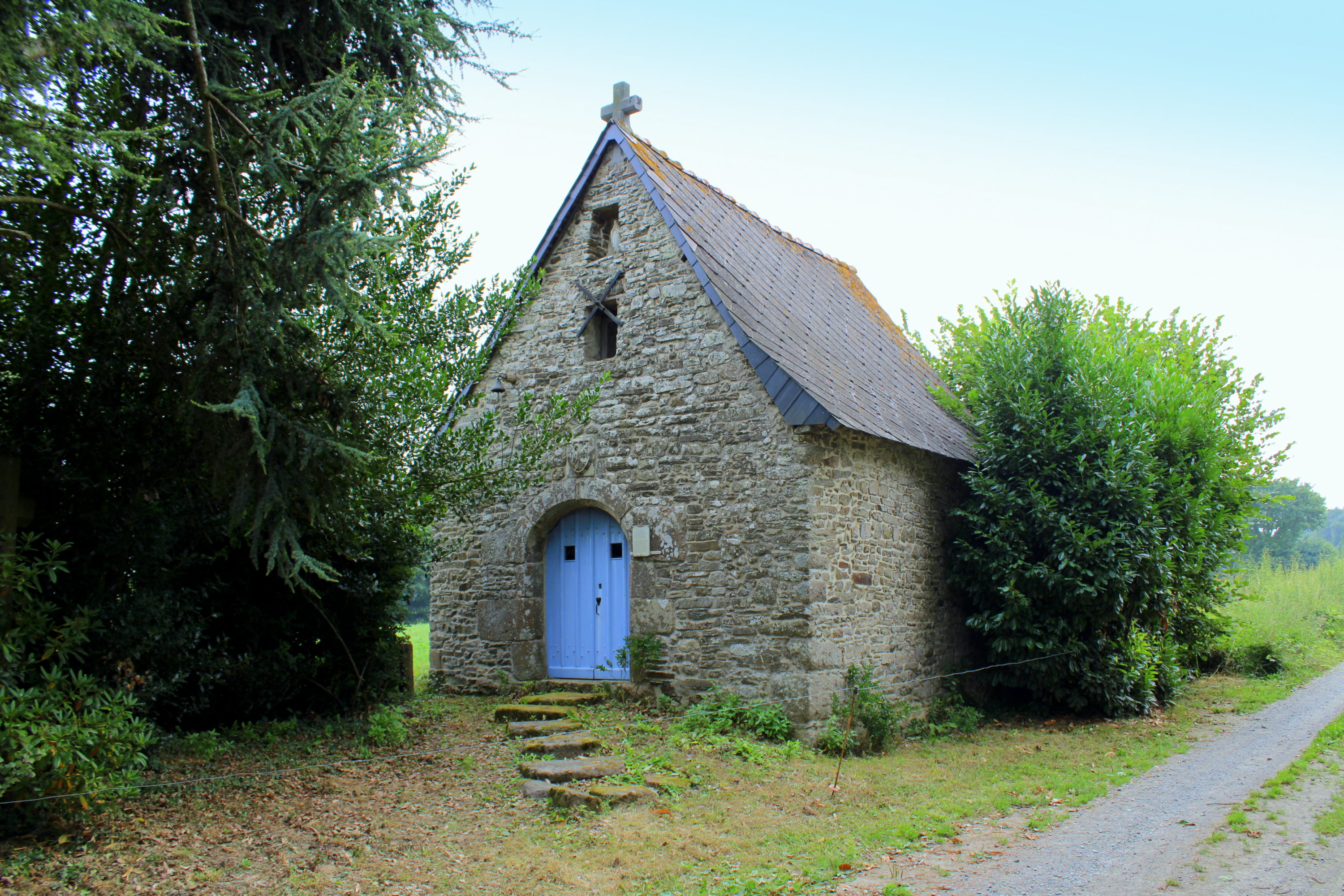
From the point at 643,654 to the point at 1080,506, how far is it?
511 cm

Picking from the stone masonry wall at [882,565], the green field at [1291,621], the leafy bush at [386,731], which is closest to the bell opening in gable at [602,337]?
the stone masonry wall at [882,565]

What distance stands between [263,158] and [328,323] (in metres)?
1.43

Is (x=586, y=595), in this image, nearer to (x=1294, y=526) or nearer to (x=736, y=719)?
(x=736, y=719)

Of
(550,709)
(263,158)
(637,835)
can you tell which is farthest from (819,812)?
(263,158)

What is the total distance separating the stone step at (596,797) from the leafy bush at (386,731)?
1.98 metres

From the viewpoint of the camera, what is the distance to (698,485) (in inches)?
338

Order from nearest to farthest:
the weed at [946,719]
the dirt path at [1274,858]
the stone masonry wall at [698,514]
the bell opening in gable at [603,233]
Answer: the dirt path at [1274,858]
the stone masonry wall at [698,514]
the weed at [946,719]
the bell opening in gable at [603,233]

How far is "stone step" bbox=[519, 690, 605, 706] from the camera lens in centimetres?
855

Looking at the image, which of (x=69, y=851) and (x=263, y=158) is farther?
(x=263, y=158)

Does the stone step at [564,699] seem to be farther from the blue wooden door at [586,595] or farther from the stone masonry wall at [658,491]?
the stone masonry wall at [658,491]

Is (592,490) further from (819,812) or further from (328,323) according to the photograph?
(819,812)

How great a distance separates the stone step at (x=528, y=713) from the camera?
26.5 feet

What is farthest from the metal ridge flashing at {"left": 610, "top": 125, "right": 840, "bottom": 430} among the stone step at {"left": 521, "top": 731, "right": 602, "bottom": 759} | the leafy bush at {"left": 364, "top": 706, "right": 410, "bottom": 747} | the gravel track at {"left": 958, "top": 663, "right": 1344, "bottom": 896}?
the leafy bush at {"left": 364, "top": 706, "right": 410, "bottom": 747}

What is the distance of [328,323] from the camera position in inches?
253
